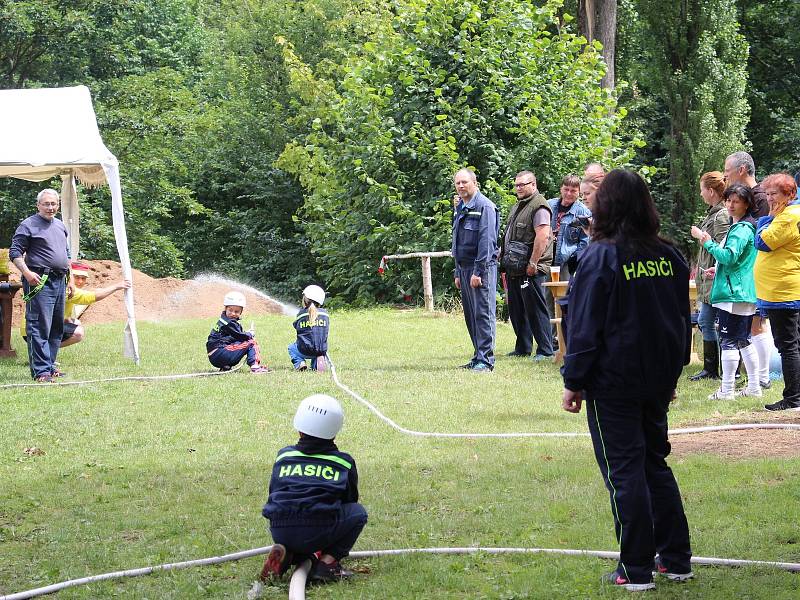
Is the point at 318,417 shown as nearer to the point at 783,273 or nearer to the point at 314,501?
the point at 314,501

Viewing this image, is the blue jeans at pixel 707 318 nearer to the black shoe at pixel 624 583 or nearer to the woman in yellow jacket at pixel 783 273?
the woman in yellow jacket at pixel 783 273

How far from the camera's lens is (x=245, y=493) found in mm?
7047

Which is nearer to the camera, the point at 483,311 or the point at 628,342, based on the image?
the point at 628,342

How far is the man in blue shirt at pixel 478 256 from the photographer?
12.3m

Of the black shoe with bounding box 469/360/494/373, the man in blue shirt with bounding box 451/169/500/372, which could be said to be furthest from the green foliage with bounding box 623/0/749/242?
the black shoe with bounding box 469/360/494/373

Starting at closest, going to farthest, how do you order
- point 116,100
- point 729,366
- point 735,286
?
point 735,286 < point 729,366 < point 116,100

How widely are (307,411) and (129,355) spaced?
9865mm

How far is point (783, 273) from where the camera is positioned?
29.3ft

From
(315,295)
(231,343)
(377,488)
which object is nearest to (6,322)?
(231,343)

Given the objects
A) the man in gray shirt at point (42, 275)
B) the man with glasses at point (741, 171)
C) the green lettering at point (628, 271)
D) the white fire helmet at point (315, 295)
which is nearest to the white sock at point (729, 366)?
the man with glasses at point (741, 171)

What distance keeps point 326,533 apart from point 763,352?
607cm

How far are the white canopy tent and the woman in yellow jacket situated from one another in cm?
811

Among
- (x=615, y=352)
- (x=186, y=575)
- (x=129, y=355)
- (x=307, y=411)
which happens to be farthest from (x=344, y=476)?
(x=129, y=355)

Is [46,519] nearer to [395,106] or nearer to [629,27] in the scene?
[395,106]
